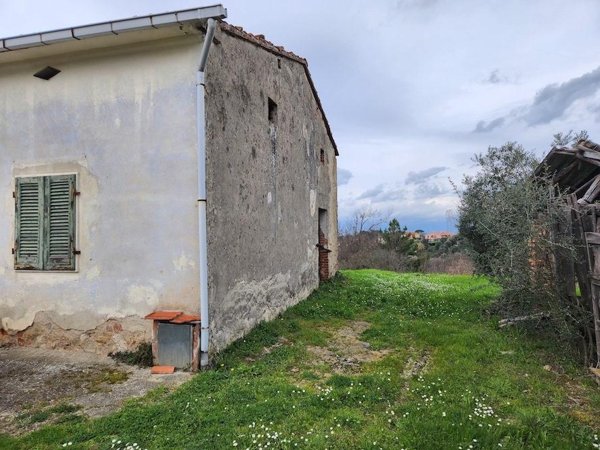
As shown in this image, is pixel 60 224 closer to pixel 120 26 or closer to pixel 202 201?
pixel 202 201

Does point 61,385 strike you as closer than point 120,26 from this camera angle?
Yes

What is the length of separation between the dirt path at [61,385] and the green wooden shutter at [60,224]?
A: 1.26 meters

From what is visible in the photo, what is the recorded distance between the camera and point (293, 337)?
6.58 meters

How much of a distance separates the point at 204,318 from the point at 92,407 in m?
1.48

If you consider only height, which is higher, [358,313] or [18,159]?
[18,159]

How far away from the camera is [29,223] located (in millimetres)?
5762

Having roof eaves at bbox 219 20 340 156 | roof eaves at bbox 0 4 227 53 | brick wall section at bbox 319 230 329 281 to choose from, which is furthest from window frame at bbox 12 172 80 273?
brick wall section at bbox 319 230 329 281

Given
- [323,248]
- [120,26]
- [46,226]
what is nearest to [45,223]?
[46,226]

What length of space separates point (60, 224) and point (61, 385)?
2.23 metres

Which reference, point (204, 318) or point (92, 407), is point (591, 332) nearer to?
point (204, 318)

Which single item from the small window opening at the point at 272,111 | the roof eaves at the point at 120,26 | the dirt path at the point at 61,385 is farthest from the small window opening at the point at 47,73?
the dirt path at the point at 61,385

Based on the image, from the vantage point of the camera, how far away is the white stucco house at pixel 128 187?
5.11m

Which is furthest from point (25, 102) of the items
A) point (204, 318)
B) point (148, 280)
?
point (204, 318)

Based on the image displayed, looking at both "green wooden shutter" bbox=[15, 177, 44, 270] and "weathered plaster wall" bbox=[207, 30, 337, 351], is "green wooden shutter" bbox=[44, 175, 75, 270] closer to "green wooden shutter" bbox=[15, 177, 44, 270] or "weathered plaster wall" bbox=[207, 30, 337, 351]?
"green wooden shutter" bbox=[15, 177, 44, 270]
